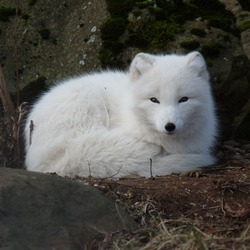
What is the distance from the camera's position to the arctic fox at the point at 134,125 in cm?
512

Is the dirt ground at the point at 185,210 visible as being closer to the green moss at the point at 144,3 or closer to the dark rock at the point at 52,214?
the dark rock at the point at 52,214

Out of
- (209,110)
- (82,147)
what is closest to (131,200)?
(82,147)

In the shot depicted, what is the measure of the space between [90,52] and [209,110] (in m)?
1.65

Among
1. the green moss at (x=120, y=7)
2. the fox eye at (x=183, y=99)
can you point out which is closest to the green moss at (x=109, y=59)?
the green moss at (x=120, y=7)

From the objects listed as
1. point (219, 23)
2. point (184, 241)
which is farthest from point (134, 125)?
point (184, 241)

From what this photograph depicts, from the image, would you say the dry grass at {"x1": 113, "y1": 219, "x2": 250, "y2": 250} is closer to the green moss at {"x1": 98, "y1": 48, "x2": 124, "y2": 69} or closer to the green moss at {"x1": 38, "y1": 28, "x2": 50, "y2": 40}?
the green moss at {"x1": 98, "y1": 48, "x2": 124, "y2": 69}

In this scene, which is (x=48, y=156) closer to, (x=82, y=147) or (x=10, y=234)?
(x=82, y=147)

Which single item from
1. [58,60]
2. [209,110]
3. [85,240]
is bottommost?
[85,240]

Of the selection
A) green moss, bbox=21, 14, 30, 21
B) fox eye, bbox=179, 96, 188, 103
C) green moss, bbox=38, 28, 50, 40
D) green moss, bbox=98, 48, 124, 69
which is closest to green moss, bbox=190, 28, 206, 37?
green moss, bbox=98, 48, 124, 69

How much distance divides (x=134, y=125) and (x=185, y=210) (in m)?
1.69

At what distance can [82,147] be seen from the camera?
5.21 metres

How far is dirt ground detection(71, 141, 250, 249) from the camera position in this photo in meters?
3.20

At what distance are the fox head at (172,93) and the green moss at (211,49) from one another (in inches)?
35.5

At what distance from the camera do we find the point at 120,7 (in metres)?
6.46
